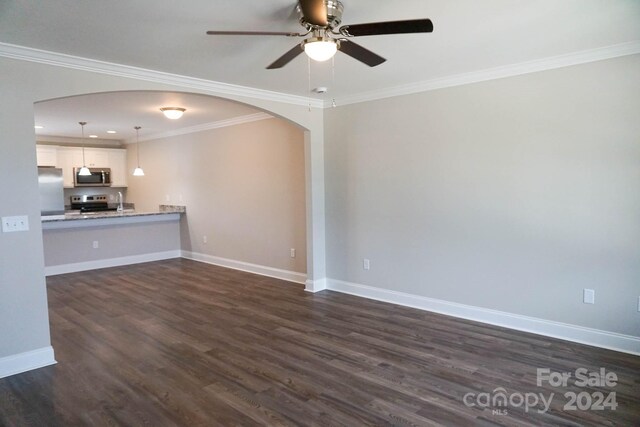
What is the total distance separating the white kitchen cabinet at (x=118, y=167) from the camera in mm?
8938

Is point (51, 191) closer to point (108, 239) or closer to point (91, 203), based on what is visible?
point (91, 203)

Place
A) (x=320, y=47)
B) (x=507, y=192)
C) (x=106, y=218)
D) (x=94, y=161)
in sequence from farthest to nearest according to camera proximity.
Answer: (x=94, y=161) < (x=106, y=218) < (x=507, y=192) < (x=320, y=47)

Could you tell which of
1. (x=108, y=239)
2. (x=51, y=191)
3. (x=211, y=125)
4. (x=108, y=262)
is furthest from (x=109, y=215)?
(x=211, y=125)

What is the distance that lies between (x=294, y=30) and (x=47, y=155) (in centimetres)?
753

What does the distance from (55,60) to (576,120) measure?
4.32 metres

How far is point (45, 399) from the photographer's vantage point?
2689 millimetres

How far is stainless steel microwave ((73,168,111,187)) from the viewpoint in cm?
843

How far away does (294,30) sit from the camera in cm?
274

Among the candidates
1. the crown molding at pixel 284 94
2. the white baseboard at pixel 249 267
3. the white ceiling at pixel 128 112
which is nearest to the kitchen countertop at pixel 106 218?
the white baseboard at pixel 249 267

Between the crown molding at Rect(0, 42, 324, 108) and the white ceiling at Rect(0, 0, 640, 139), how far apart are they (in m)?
0.08

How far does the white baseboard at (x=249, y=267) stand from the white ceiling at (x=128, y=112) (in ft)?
7.82

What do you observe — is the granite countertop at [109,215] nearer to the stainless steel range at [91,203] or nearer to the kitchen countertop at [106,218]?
the kitchen countertop at [106,218]

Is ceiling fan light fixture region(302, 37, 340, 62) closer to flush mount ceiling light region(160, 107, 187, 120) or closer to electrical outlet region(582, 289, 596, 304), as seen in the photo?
electrical outlet region(582, 289, 596, 304)

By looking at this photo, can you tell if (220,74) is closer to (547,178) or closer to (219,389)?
(219,389)
